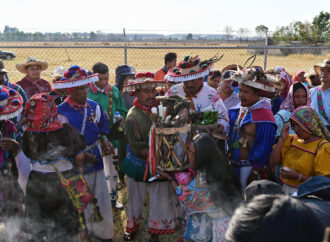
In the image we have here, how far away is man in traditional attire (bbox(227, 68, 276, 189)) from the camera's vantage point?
3.15 m

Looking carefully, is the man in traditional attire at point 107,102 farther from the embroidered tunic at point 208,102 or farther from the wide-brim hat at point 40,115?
the wide-brim hat at point 40,115

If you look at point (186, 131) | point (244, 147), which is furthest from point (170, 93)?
point (244, 147)

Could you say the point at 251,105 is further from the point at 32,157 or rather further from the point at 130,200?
the point at 32,157

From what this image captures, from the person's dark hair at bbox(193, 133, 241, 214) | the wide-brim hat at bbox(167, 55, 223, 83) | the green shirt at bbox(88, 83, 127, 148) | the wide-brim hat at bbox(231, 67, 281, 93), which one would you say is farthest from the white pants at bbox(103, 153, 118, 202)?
the wide-brim hat at bbox(231, 67, 281, 93)

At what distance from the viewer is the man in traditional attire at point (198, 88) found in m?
3.68

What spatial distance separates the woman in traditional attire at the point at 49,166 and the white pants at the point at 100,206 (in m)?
0.36

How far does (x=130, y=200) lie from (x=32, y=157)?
4.38 feet

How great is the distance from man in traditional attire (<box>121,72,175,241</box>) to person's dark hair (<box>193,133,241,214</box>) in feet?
2.85

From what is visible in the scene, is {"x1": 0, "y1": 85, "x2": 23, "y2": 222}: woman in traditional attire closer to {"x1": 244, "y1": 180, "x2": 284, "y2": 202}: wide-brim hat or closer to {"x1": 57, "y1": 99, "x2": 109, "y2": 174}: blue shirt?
{"x1": 57, "y1": 99, "x2": 109, "y2": 174}: blue shirt

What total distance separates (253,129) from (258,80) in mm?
508

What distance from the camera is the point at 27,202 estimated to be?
3291 millimetres

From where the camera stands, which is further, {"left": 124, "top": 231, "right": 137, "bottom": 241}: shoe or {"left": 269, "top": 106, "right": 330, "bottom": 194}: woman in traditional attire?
{"left": 124, "top": 231, "right": 137, "bottom": 241}: shoe

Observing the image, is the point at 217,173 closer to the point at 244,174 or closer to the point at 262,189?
the point at 244,174

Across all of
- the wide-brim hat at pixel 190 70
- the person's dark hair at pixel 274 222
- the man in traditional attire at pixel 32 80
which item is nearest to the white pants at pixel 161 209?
the wide-brim hat at pixel 190 70
